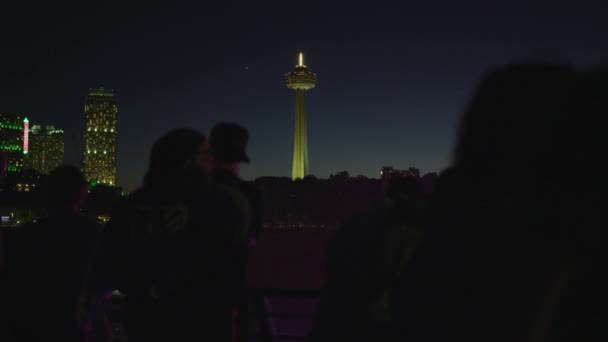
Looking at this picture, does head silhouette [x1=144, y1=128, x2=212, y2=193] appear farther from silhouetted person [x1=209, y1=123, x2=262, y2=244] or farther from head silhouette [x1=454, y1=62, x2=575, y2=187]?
head silhouette [x1=454, y1=62, x2=575, y2=187]

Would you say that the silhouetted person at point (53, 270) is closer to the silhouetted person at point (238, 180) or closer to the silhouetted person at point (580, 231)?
the silhouetted person at point (238, 180)

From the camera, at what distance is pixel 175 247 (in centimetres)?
317

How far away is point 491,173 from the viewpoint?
1002 millimetres

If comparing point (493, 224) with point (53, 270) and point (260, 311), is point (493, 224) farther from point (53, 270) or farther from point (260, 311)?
point (260, 311)

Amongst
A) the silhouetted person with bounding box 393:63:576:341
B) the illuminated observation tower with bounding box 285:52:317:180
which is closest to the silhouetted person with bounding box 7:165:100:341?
the silhouetted person with bounding box 393:63:576:341

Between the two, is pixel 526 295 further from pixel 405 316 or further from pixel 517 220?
pixel 405 316

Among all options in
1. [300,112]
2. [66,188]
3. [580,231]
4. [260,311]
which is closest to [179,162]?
[66,188]

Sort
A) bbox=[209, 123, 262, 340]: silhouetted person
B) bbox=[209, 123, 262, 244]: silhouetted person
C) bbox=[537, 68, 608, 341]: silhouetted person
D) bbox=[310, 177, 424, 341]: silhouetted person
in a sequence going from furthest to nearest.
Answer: bbox=[209, 123, 262, 244]: silhouetted person, bbox=[209, 123, 262, 340]: silhouetted person, bbox=[310, 177, 424, 341]: silhouetted person, bbox=[537, 68, 608, 341]: silhouetted person

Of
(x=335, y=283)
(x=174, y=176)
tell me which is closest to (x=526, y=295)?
(x=335, y=283)

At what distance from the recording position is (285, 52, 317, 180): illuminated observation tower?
4419 inches

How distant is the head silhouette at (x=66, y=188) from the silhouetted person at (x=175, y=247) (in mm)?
747

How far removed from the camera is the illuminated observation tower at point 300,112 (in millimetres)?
112250

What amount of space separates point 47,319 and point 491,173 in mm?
3625

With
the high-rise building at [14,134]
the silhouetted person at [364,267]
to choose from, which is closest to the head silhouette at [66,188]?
the silhouetted person at [364,267]
